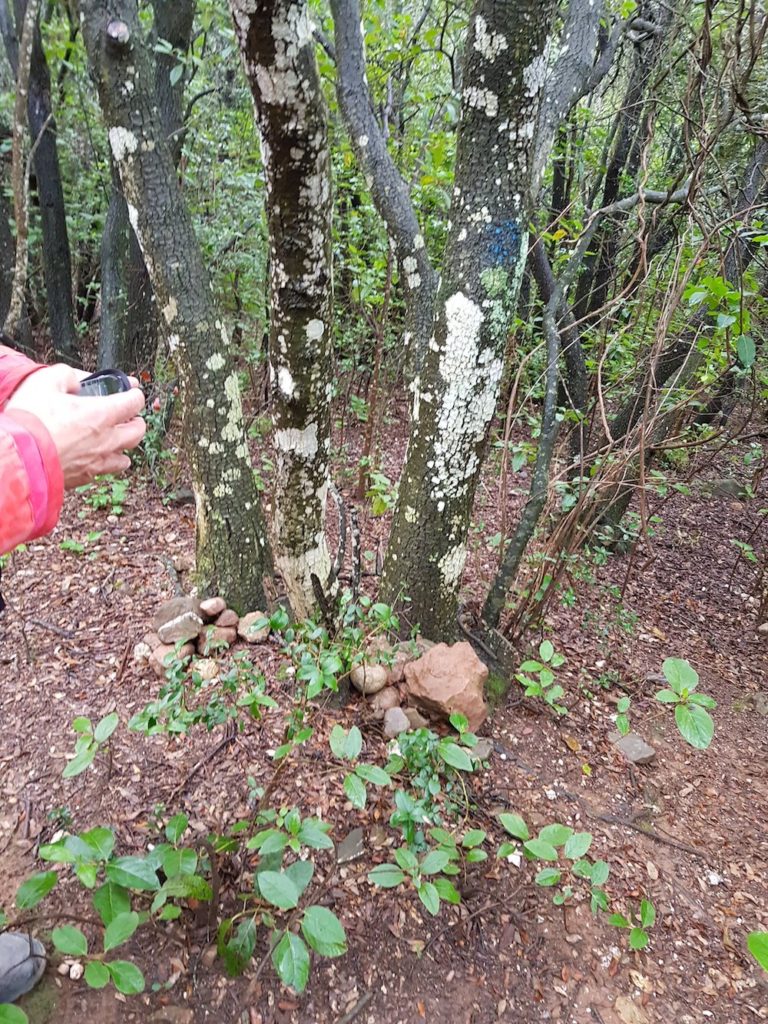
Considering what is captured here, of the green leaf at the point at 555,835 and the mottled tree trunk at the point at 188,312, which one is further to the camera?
the mottled tree trunk at the point at 188,312

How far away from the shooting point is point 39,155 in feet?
19.0

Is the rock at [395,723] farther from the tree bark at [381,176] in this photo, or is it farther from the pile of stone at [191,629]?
the tree bark at [381,176]

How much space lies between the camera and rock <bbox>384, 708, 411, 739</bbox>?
2502mm

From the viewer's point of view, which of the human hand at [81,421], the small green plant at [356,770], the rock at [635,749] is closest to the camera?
the human hand at [81,421]

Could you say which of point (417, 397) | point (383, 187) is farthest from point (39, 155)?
point (417, 397)

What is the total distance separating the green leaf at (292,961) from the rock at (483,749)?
4.48 ft

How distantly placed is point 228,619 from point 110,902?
165 cm

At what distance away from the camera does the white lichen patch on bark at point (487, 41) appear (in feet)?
6.48

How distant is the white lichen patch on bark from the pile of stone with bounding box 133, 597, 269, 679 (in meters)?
2.48

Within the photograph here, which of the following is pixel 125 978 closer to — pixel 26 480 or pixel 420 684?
pixel 26 480

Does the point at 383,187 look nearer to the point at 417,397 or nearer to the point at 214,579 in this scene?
the point at 417,397

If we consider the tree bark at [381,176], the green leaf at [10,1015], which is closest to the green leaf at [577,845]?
the green leaf at [10,1015]

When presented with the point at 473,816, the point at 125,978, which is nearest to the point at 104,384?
the point at 125,978

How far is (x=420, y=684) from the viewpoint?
2.54m
